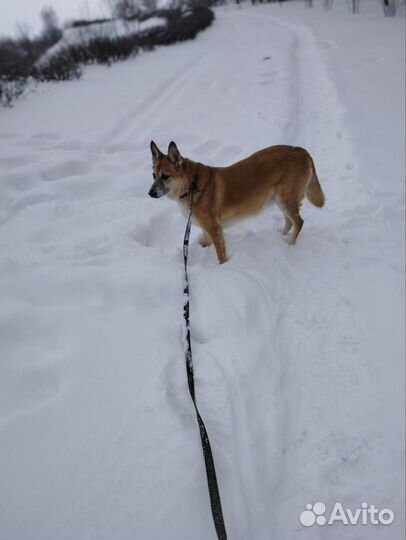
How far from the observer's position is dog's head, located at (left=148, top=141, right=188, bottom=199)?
3.43 meters

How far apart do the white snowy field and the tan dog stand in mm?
439

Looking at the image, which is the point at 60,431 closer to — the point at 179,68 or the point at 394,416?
the point at 394,416

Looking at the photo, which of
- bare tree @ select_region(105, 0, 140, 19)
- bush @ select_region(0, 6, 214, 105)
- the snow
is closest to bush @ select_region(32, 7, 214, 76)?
bush @ select_region(0, 6, 214, 105)

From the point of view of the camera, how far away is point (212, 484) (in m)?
1.71

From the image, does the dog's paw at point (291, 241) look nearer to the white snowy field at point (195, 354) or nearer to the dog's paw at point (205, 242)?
the white snowy field at point (195, 354)

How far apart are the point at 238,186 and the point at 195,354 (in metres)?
1.91

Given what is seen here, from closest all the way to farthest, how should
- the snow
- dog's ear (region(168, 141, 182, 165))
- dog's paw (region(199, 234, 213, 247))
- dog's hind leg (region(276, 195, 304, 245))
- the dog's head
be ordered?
1. dog's ear (region(168, 141, 182, 165))
2. the dog's head
3. dog's hind leg (region(276, 195, 304, 245))
4. dog's paw (region(199, 234, 213, 247))
5. the snow

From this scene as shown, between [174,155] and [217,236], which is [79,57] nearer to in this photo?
[174,155]

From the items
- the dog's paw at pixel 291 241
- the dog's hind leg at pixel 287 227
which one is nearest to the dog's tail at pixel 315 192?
the dog's hind leg at pixel 287 227

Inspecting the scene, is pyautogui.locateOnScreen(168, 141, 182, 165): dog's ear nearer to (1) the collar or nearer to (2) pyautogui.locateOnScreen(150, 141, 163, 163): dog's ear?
(2) pyautogui.locateOnScreen(150, 141, 163, 163): dog's ear

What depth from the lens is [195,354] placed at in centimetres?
260

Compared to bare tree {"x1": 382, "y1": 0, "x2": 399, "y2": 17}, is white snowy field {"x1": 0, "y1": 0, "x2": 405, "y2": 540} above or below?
below

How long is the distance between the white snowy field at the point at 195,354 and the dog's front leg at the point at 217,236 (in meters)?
0.17

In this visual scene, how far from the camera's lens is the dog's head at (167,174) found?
343cm
